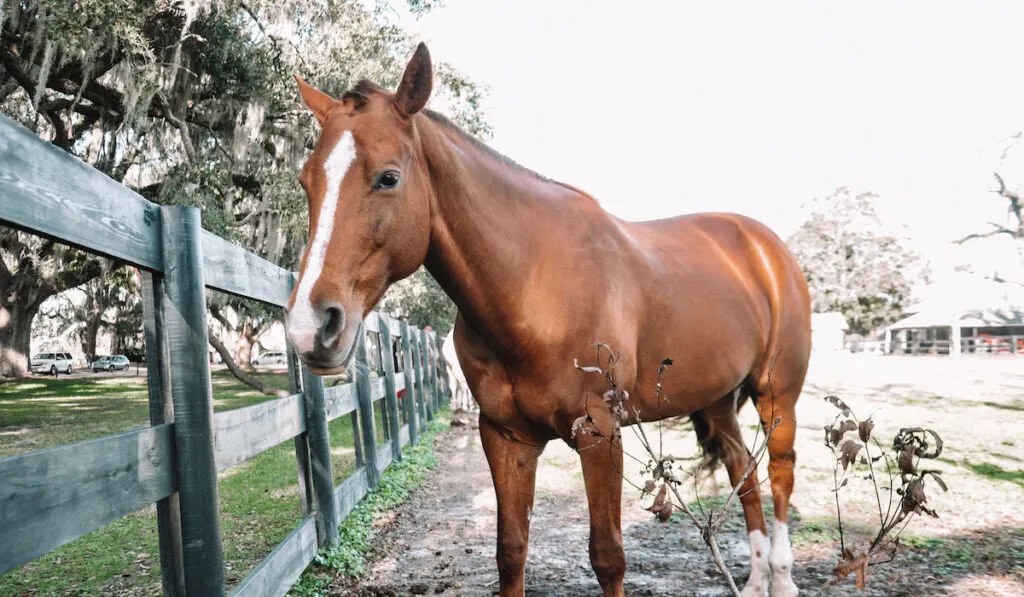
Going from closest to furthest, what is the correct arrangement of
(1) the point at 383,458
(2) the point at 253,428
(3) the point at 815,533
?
(2) the point at 253,428
(3) the point at 815,533
(1) the point at 383,458

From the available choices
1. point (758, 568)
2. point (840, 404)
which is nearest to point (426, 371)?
point (758, 568)

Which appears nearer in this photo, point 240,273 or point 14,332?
point 240,273

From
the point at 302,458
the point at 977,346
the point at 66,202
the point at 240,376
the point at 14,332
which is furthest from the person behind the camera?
the point at 977,346

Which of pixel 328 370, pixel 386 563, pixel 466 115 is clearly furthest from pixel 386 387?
pixel 466 115

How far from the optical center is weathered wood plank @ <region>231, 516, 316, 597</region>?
2695 millimetres

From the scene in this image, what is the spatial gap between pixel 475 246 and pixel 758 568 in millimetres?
2467

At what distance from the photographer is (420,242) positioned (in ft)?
7.37

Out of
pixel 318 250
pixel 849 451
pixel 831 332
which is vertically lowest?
pixel 831 332

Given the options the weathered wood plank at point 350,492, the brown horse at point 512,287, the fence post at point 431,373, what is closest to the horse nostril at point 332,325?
the brown horse at point 512,287

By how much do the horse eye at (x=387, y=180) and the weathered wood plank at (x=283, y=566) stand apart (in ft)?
5.52

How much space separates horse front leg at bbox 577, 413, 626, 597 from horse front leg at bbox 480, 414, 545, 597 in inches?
11.9

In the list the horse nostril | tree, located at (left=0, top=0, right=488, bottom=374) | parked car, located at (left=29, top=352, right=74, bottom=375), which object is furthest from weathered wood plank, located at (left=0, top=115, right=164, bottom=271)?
parked car, located at (left=29, top=352, right=74, bottom=375)

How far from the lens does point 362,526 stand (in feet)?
15.1

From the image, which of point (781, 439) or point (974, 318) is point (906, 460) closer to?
point (781, 439)
